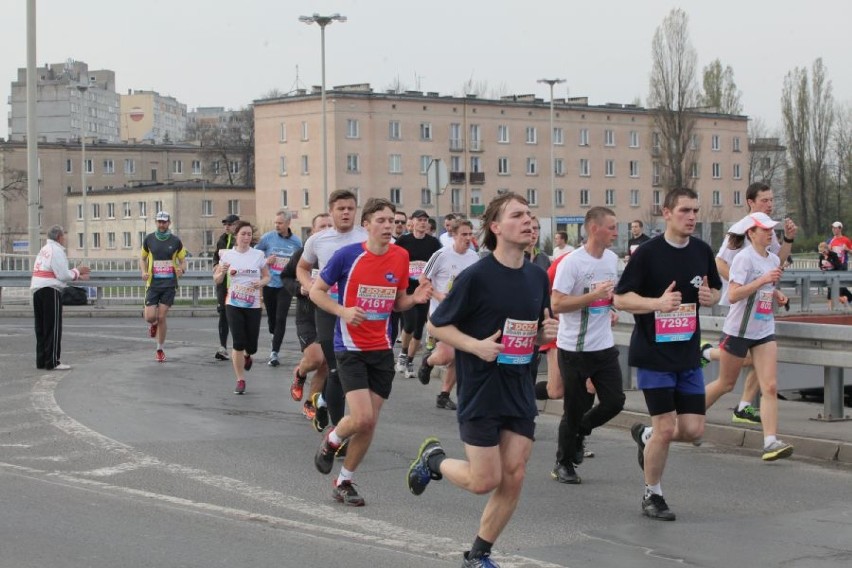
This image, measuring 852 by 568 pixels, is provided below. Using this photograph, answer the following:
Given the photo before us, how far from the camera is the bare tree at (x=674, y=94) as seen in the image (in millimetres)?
82875

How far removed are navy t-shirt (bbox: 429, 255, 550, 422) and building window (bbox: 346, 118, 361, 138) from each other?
85.0m

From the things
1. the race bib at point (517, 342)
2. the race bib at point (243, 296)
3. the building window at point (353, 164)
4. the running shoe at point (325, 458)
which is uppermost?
the building window at point (353, 164)

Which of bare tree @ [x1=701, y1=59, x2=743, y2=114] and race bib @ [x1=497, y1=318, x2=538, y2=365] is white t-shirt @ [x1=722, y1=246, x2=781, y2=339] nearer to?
race bib @ [x1=497, y1=318, x2=538, y2=365]

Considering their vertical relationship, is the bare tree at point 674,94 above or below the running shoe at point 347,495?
above

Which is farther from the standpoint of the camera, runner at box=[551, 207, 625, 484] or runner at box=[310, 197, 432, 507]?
runner at box=[551, 207, 625, 484]

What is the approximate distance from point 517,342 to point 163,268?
Result: 11739 mm

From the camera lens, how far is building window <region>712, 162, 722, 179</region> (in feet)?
342

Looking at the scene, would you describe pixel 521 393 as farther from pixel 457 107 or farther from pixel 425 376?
pixel 457 107

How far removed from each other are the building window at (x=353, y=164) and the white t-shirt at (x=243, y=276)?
7665 centimetres

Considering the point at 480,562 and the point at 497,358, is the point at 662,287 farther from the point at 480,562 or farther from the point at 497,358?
the point at 480,562

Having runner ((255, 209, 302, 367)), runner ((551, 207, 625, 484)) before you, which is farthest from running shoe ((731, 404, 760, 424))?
runner ((255, 209, 302, 367))

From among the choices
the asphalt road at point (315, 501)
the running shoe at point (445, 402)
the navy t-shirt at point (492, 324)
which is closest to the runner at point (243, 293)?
the asphalt road at point (315, 501)

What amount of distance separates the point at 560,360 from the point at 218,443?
3090 millimetres

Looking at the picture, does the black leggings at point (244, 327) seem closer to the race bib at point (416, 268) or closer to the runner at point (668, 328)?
Result: the race bib at point (416, 268)
